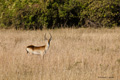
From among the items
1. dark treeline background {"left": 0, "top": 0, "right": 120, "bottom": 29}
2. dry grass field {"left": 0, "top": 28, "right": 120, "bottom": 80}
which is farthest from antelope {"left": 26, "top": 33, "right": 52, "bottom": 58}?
dark treeline background {"left": 0, "top": 0, "right": 120, "bottom": 29}

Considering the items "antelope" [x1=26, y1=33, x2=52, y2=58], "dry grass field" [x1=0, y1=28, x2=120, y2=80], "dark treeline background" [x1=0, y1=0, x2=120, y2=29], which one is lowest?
"dry grass field" [x1=0, y1=28, x2=120, y2=80]

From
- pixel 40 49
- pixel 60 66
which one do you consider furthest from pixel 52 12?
pixel 60 66

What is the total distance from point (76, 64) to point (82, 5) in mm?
11369

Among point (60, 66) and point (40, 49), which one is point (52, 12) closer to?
point (40, 49)

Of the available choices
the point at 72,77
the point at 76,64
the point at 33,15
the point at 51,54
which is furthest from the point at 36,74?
the point at 33,15

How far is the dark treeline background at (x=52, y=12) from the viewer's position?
628 inches

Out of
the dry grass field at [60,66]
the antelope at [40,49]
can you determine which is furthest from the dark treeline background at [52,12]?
the antelope at [40,49]

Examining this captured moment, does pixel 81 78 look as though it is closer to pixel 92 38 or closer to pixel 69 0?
pixel 92 38

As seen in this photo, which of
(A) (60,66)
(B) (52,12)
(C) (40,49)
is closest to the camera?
(A) (60,66)

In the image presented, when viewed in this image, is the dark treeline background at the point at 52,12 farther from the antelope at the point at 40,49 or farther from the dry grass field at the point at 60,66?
the antelope at the point at 40,49

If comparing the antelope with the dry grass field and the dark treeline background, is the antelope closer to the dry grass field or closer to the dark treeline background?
the dry grass field

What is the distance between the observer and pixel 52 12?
16.5 metres

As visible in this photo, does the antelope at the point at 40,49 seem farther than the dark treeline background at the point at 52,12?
No

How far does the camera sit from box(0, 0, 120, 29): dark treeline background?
52.3 feet
